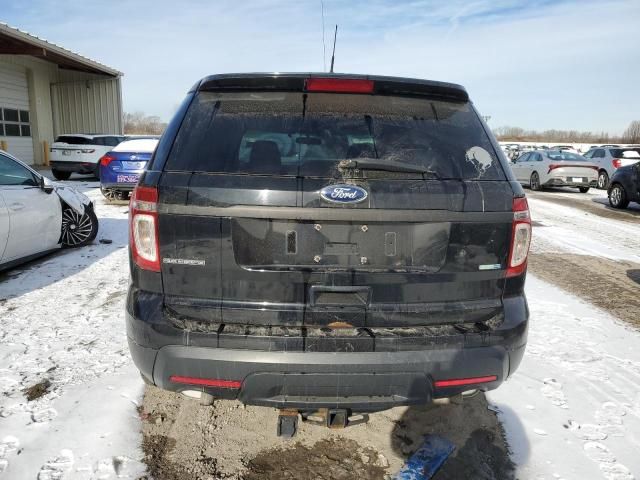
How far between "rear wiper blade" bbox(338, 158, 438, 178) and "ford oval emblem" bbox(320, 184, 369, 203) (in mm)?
111

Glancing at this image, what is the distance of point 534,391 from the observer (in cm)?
309

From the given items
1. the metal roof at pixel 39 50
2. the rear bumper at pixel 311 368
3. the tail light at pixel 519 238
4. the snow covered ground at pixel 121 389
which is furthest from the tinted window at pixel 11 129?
the tail light at pixel 519 238

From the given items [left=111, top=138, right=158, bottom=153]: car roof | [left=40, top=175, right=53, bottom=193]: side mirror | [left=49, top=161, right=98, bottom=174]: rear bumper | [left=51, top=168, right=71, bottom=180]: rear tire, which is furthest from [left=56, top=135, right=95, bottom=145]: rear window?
[left=40, top=175, right=53, bottom=193]: side mirror

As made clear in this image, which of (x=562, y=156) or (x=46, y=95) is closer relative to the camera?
(x=562, y=156)

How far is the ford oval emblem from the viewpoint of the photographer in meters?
1.99

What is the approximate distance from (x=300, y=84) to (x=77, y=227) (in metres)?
5.51

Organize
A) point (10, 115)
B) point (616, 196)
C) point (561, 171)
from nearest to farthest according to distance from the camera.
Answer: point (616, 196)
point (561, 171)
point (10, 115)

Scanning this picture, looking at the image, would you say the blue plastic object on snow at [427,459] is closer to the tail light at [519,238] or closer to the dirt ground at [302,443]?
the dirt ground at [302,443]

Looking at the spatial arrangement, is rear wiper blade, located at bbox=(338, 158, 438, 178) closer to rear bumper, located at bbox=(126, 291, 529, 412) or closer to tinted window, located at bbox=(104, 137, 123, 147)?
rear bumper, located at bbox=(126, 291, 529, 412)

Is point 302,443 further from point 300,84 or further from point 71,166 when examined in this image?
point 71,166

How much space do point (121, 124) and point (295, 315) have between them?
27.8m

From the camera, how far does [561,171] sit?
16172 mm

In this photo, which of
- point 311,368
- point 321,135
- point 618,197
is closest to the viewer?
point 311,368

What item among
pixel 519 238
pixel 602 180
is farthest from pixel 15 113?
pixel 602 180
